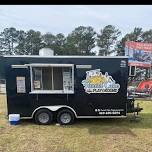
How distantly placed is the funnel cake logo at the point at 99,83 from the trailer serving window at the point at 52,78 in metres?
0.59

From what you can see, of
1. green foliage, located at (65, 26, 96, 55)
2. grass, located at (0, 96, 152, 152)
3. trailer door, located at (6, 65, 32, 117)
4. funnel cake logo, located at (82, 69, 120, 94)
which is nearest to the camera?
grass, located at (0, 96, 152, 152)

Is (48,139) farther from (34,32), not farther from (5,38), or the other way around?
(5,38)

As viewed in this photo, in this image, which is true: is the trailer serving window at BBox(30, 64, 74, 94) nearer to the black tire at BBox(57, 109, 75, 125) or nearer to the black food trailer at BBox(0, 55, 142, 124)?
the black food trailer at BBox(0, 55, 142, 124)

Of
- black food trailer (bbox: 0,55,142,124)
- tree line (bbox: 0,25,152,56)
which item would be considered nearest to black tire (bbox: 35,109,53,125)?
black food trailer (bbox: 0,55,142,124)

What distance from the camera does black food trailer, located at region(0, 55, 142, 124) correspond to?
10.7m

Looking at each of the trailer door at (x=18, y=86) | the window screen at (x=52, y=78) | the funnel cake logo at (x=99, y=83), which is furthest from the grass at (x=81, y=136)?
the window screen at (x=52, y=78)

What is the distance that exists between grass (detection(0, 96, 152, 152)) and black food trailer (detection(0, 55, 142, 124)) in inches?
19.2

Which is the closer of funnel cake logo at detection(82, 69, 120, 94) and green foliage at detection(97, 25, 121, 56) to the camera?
funnel cake logo at detection(82, 69, 120, 94)

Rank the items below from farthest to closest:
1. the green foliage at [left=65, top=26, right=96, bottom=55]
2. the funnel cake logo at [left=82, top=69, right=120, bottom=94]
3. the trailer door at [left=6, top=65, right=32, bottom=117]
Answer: the green foliage at [left=65, top=26, right=96, bottom=55] < the funnel cake logo at [left=82, top=69, right=120, bottom=94] < the trailer door at [left=6, top=65, right=32, bottom=117]

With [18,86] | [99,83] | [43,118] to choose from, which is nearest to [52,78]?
[18,86]

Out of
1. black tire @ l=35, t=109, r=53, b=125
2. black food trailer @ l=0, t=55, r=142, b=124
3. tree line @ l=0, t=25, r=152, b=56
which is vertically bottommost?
black tire @ l=35, t=109, r=53, b=125

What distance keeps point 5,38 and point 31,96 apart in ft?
266

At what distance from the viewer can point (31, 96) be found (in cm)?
1071
